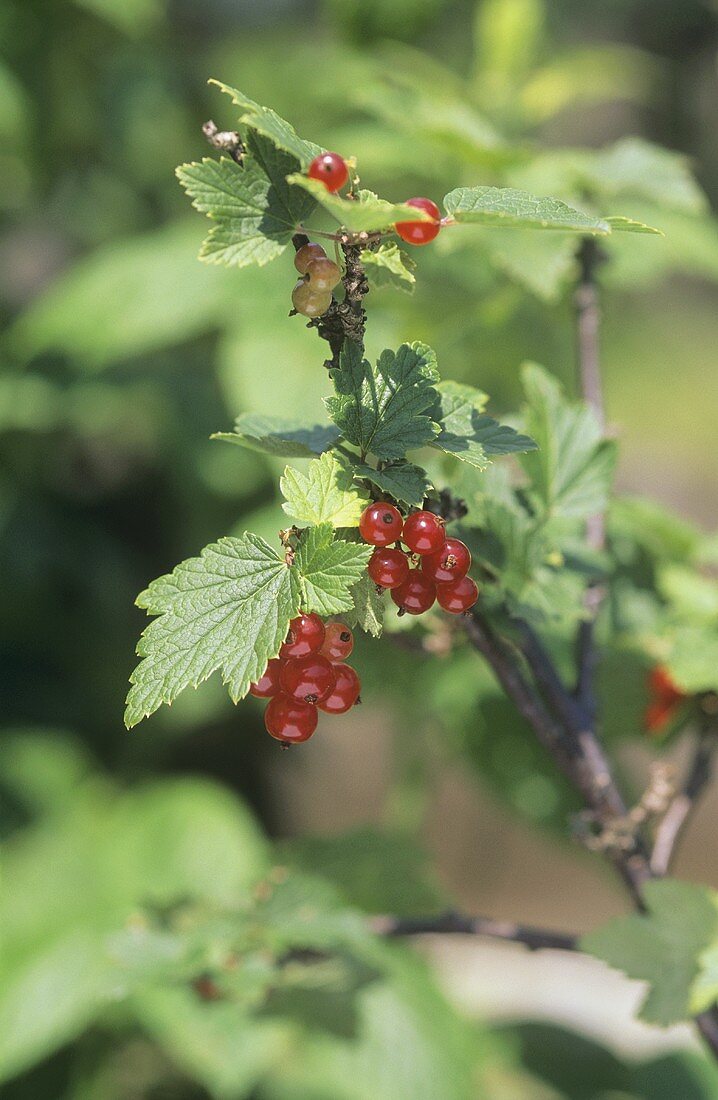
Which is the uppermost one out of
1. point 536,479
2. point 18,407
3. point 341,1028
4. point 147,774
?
point 536,479

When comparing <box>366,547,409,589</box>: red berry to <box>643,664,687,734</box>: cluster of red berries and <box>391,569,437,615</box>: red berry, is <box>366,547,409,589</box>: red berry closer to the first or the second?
<box>391,569,437,615</box>: red berry

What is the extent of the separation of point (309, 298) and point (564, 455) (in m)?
0.22

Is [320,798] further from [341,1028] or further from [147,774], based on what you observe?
[341,1028]

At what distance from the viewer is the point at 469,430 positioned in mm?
411

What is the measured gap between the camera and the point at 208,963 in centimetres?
59

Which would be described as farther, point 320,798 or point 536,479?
point 320,798

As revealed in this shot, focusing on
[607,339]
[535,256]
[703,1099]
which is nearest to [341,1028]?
[703,1099]

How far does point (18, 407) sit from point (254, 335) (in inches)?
10.0

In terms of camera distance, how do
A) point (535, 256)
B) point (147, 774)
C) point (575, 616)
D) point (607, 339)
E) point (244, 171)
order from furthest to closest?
point (147, 774)
point (607, 339)
point (535, 256)
point (575, 616)
point (244, 171)

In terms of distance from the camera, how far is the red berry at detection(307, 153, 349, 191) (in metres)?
0.35

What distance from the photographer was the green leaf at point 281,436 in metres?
0.40

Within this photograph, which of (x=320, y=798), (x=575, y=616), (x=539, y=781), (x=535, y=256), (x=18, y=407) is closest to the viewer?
(x=575, y=616)

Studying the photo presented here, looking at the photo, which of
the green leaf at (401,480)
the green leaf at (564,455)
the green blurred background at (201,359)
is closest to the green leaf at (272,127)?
the green leaf at (401,480)

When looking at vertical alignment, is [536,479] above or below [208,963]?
above
